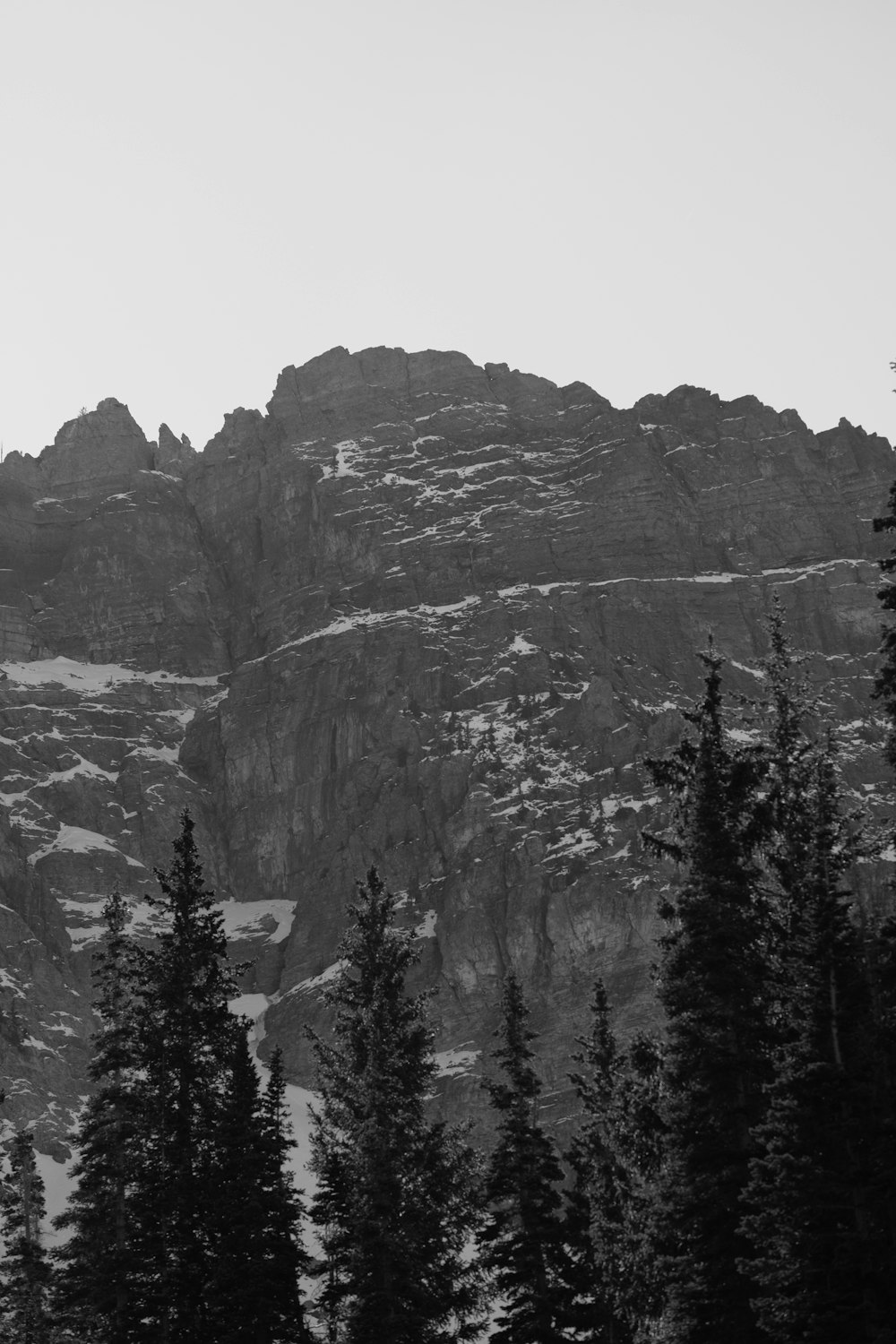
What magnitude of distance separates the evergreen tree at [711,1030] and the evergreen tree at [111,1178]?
15077 mm

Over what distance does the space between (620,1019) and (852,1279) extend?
13907cm

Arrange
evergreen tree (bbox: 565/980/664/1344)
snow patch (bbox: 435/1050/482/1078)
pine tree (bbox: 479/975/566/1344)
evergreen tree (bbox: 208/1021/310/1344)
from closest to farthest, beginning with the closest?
evergreen tree (bbox: 565/980/664/1344) → evergreen tree (bbox: 208/1021/310/1344) → pine tree (bbox: 479/975/566/1344) → snow patch (bbox: 435/1050/482/1078)

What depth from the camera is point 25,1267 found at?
6109 cm

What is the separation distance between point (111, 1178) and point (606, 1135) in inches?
528

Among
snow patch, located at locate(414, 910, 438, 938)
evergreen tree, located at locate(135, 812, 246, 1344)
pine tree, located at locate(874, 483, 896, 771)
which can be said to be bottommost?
evergreen tree, located at locate(135, 812, 246, 1344)

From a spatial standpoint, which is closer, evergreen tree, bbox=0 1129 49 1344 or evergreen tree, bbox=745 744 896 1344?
evergreen tree, bbox=745 744 896 1344

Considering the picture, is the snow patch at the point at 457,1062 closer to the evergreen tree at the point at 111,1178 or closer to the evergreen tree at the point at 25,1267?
the evergreen tree at the point at 25,1267

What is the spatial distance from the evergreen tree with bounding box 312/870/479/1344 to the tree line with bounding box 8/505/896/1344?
74mm

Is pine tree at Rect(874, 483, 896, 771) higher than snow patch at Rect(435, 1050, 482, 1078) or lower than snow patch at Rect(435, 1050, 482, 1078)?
higher

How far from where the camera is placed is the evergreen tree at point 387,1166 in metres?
40.4

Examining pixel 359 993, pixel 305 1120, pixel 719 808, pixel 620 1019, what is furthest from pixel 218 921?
pixel 305 1120

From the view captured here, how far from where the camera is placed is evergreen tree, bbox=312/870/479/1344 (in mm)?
40375

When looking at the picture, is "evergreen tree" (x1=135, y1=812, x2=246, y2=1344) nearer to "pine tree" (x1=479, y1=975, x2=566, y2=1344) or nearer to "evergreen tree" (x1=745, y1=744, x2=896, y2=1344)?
"pine tree" (x1=479, y1=975, x2=566, y2=1344)

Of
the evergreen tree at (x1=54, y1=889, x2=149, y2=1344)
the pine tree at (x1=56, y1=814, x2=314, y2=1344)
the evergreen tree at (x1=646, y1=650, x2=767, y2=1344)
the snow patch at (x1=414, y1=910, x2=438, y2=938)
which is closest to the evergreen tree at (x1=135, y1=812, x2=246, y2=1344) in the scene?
the pine tree at (x1=56, y1=814, x2=314, y2=1344)
